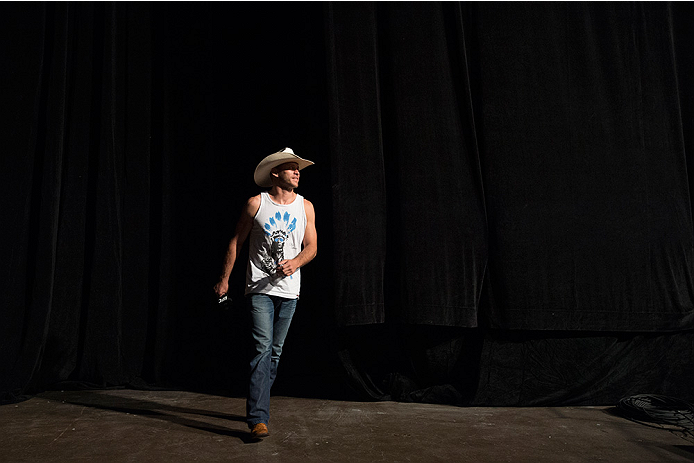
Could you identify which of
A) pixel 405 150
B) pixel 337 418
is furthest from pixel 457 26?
pixel 337 418

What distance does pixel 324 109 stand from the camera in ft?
13.7

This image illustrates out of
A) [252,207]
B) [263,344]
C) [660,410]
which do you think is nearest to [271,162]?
[252,207]

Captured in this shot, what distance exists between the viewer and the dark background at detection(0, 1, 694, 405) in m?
3.84

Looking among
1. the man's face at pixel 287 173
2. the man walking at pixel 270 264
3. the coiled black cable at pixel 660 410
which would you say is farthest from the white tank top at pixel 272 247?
the coiled black cable at pixel 660 410

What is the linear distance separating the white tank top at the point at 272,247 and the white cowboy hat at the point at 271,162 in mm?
174

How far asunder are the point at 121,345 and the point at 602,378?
3.31 meters

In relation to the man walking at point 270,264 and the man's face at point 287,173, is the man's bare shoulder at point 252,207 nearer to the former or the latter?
the man walking at point 270,264

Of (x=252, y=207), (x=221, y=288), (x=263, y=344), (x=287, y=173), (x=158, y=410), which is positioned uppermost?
(x=287, y=173)

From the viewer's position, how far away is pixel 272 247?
9.86ft

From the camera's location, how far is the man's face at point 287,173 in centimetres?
308

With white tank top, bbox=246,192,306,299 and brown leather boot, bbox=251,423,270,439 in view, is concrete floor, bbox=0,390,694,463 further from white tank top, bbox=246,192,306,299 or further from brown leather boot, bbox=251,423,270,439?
white tank top, bbox=246,192,306,299

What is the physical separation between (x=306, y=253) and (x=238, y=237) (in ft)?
1.23

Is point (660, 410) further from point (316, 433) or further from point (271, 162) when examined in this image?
point (271, 162)

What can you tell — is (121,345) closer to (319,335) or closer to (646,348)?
(319,335)
